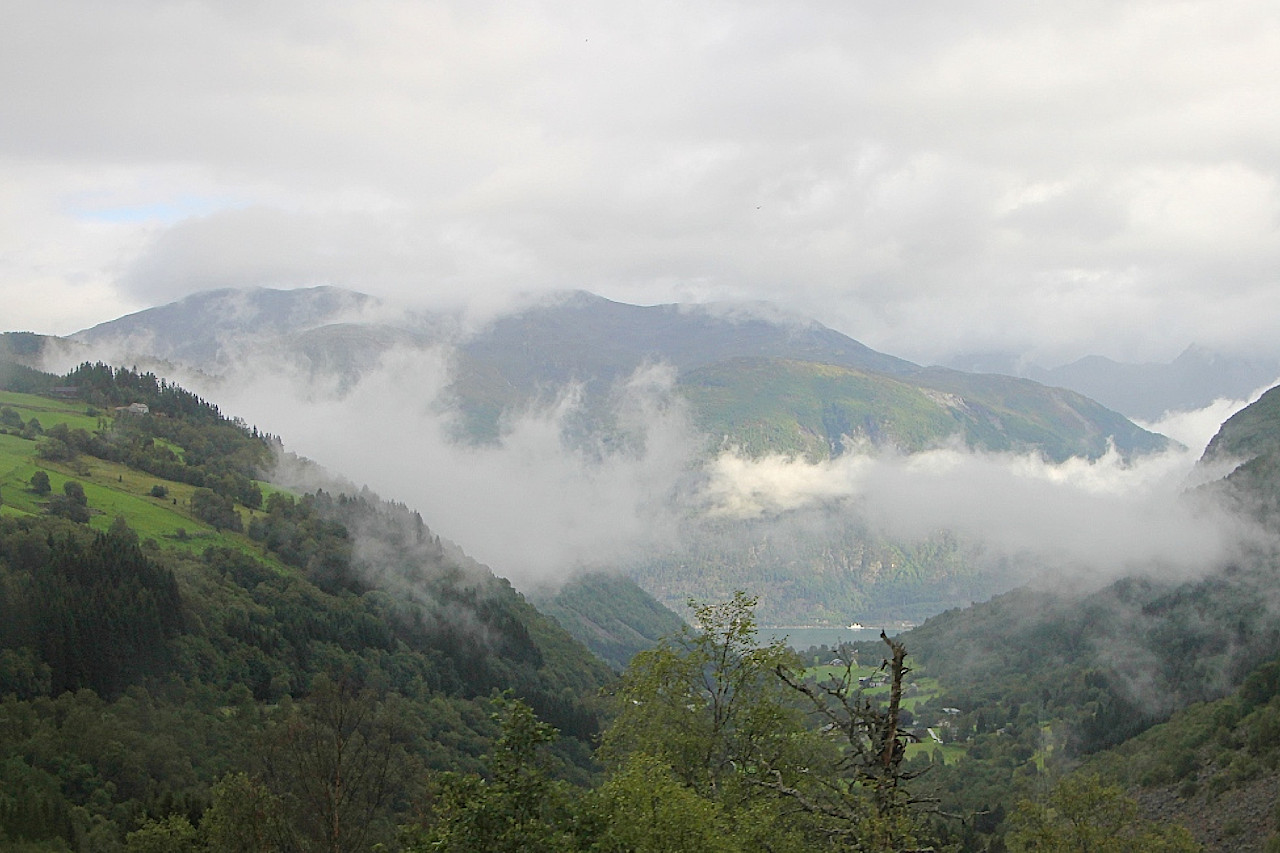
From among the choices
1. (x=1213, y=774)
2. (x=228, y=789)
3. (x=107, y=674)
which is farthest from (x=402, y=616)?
(x=228, y=789)

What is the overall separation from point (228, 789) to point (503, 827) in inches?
1138

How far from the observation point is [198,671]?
12800 cm

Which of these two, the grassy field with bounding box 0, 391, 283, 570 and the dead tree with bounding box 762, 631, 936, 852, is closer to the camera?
the dead tree with bounding box 762, 631, 936, 852

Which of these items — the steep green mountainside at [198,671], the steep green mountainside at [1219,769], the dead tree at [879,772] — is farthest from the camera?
the steep green mountainside at [1219,769]

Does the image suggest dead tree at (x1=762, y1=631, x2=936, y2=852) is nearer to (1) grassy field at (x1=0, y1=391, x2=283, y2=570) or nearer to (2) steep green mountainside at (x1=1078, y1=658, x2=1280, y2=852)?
(2) steep green mountainside at (x1=1078, y1=658, x2=1280, y2=852)

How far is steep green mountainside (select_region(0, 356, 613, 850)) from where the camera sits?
70.1 m

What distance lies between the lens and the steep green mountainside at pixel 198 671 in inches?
2761

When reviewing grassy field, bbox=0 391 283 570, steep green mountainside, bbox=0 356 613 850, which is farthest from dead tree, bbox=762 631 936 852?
grassy field, bbox=0 391 283 570

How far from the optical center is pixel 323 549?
642 feet

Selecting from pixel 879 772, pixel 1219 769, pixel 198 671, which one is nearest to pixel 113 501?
pixel 198 671

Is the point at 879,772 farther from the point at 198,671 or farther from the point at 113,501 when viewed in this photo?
the point at 113,501

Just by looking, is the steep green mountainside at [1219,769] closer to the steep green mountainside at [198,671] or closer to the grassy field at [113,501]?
the steep green mountainside at [198,671]

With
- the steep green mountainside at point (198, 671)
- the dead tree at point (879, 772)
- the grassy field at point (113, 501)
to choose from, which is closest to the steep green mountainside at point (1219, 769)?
the steep green mountainside at point (198, 671)

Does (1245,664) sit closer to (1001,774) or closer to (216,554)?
(1001,774)
